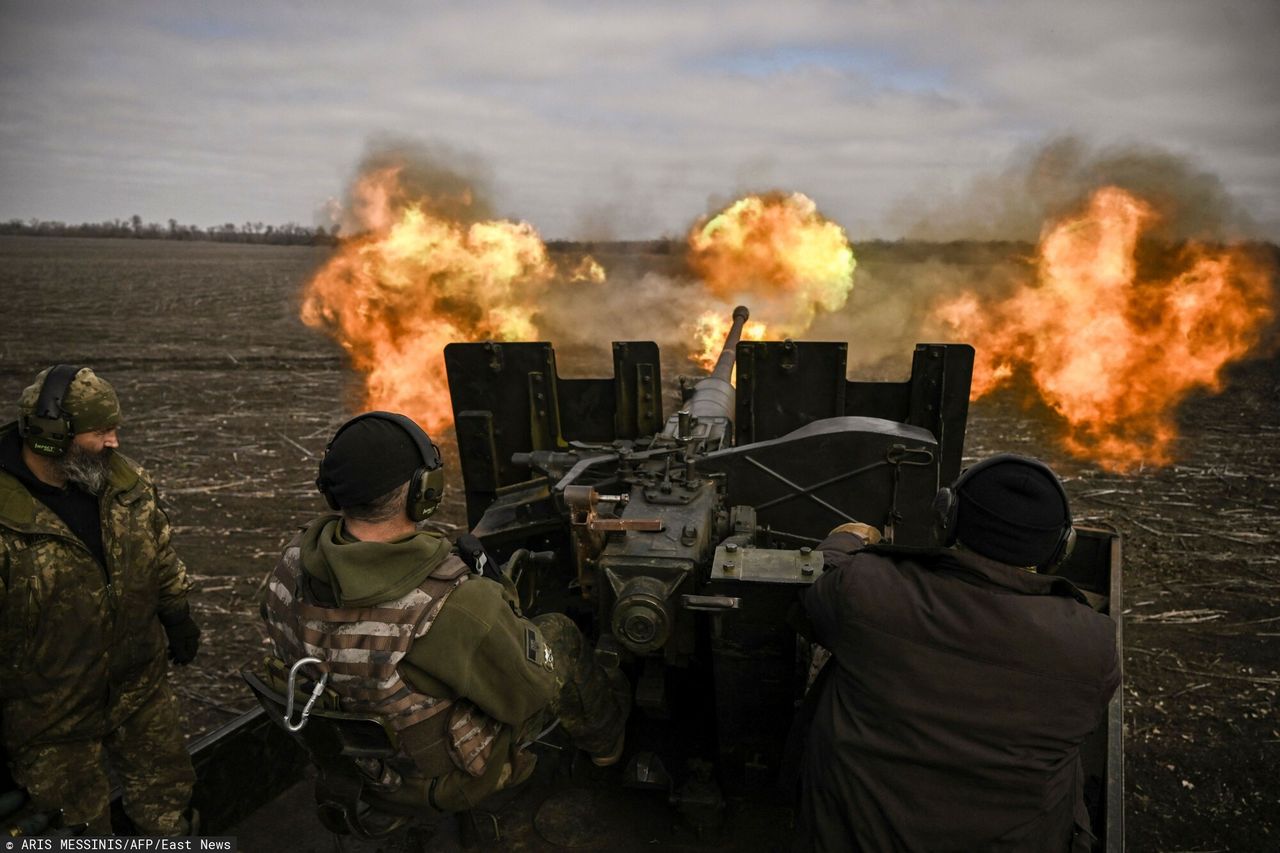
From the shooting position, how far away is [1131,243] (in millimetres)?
15039

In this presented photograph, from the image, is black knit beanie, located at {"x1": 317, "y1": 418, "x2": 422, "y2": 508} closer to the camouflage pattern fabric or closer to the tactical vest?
the tactical vest

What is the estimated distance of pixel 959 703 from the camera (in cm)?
225

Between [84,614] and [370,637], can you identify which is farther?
[84,614]

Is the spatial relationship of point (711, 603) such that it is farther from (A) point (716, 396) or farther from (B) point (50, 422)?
(A) point (716, 396)

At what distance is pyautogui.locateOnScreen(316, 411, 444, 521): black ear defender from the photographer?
8.16ft

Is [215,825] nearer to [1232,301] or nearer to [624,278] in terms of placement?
[1232,301]

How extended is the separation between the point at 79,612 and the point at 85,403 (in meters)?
0.90

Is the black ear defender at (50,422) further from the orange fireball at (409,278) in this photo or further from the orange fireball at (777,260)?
the orange fireball at (777,260)

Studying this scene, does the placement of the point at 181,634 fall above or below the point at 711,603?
below

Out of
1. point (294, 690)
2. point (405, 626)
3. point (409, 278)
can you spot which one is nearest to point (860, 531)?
point (405, 626)

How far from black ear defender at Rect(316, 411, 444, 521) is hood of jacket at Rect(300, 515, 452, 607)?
0.10 m

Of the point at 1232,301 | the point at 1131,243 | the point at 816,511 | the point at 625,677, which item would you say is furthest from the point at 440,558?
the point at 1232,301

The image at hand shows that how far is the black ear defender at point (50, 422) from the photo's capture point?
126 inches

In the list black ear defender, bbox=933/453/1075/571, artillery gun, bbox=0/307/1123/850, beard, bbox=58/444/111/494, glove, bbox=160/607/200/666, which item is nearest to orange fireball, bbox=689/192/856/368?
artillery gun, bbox=0/307/1123/850
